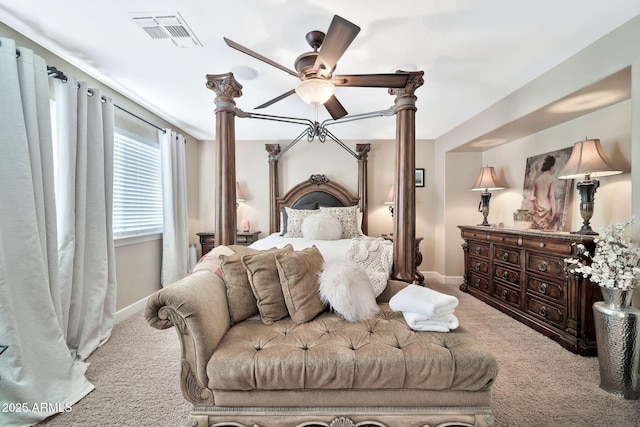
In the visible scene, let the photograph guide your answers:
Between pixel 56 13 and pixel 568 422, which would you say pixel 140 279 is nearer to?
pixel 56 13

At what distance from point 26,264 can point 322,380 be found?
6.56 ft

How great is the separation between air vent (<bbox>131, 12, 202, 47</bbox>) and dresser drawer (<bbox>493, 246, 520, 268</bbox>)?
3.72m

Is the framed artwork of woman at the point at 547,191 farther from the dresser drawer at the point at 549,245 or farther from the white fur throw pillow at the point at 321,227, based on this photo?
the white fur throw pillow at the point at 321,227

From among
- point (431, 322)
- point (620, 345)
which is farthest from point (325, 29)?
point (620, 345)

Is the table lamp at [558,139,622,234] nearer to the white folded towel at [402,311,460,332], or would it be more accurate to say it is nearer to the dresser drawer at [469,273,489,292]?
the dresser drawer at [469,273,489,292]

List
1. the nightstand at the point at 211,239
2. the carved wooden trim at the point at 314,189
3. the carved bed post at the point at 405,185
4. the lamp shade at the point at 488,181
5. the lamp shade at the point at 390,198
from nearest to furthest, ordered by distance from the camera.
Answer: the carved bed post at the point at 405,185
the lamp shade at the point at 488,181
the nightstand at the point at 211,239
the lamp shade at the point at 390,198
the carved wooden trim at the point at 314,189

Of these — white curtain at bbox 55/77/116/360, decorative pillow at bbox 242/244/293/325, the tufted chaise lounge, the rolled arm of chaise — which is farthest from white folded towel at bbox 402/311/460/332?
white curtain at bbox 55/77/116/360

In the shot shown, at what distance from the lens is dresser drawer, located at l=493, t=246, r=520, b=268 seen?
113 inches

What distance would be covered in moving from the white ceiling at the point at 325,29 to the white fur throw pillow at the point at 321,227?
1518 millimetres

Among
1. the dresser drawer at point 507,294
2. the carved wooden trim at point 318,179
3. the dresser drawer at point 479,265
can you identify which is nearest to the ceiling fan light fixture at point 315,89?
the carved wooden trim at point 318,179

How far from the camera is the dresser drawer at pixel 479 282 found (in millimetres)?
3379

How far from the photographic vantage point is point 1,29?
178cm

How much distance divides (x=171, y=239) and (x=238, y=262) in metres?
2.30

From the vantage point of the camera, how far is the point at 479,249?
3.52 metres
